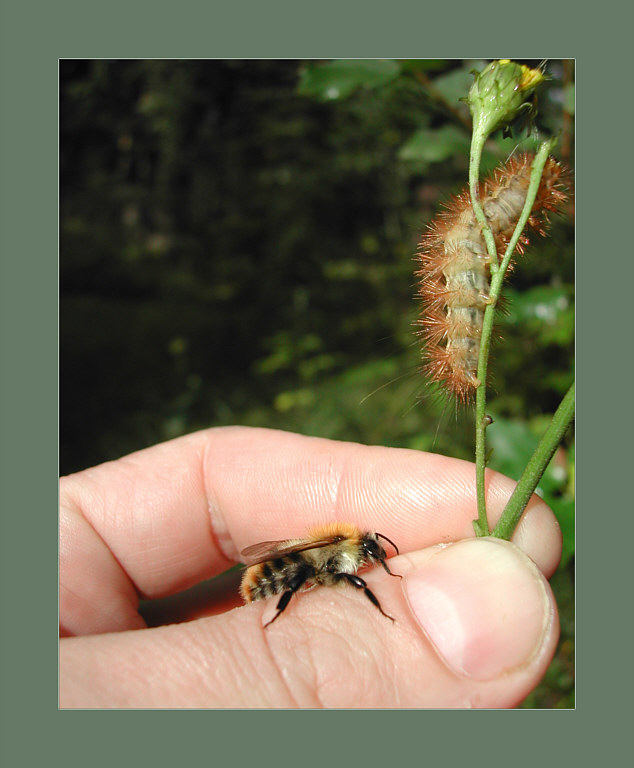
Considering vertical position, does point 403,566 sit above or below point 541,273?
below

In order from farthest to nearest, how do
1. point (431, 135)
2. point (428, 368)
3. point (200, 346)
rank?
point (200, 346) < point (431, 135) < point (428, 368)

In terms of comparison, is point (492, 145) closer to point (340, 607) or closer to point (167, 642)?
point (340, 607)

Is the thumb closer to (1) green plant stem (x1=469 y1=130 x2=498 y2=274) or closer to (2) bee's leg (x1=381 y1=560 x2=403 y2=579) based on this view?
(2) bee's leg (x1=381 y1=560 x2=403 y2=579)

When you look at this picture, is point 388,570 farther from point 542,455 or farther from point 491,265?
point 491,265

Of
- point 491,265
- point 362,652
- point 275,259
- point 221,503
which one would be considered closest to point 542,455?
point 491,265

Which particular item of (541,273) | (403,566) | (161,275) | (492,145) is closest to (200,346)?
(161,275)
